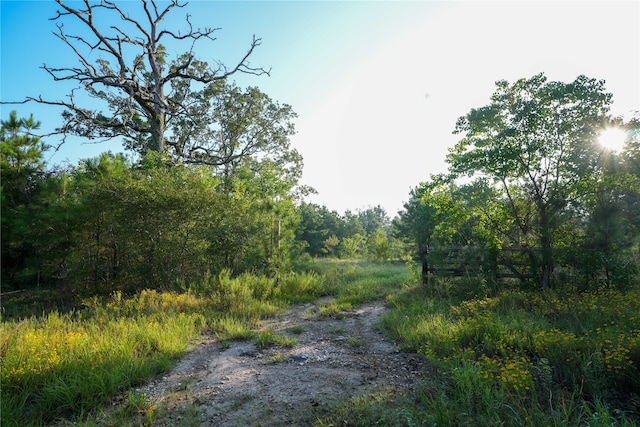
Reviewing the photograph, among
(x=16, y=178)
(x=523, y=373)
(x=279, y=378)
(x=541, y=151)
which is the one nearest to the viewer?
(x=523, y=373)

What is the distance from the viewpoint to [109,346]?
4.48 meters

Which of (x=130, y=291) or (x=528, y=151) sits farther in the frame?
(x=130, y=291)

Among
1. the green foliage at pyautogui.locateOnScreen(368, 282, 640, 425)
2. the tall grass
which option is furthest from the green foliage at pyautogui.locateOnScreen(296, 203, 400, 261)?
the green foliage at pyautogui.locateOnScreen(368, 282, 640, 425)

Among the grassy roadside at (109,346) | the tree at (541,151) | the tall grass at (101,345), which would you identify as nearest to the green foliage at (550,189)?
the tree at (541,151)

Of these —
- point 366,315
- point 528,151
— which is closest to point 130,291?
point 366,315

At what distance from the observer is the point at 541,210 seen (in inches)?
312

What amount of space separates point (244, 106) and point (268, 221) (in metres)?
11.8

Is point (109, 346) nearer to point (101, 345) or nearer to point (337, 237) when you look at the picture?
point (101, 345)

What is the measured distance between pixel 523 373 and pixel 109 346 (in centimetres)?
545

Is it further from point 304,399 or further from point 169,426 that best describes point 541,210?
point 169,426

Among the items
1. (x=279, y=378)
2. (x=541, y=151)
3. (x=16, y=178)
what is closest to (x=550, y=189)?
(x=541, y=151)

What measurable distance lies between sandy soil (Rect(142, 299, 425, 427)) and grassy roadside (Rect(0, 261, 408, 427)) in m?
0.30

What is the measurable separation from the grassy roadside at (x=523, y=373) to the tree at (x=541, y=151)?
8.38 feet

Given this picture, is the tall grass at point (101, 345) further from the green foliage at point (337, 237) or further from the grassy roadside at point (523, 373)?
the green foliage at point (337, 237)
